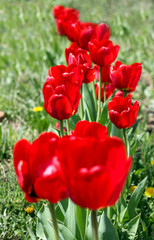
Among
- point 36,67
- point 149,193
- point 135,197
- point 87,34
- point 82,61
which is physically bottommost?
point 149,193

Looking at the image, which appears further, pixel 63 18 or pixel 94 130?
pixel 63 18

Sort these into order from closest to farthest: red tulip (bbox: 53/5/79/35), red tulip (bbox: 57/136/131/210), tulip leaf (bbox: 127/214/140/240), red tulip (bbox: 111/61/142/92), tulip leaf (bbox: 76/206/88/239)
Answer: red tulip (bbox: 57/136/131/210), tulip leaf (bbox: 76/206/88/239), tulip leaf (bbox: 127/214/140/240), red tulip (bbox: 111/61/142/92), red tulip (bbox: 53/5/79/35)

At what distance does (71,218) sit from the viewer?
116 centimetres

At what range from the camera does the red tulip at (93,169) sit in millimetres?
605

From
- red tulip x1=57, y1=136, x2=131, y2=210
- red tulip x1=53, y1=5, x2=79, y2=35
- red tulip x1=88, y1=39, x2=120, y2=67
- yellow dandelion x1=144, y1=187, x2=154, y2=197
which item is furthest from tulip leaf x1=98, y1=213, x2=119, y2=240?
red tulip x1=53, y1=5, x2=79, y2=35

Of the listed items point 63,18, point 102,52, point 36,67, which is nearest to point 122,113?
point 102,52

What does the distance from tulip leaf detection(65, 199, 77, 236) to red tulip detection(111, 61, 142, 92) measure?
1.90ft

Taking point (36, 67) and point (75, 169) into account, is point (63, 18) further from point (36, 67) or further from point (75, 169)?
point (75, 169)

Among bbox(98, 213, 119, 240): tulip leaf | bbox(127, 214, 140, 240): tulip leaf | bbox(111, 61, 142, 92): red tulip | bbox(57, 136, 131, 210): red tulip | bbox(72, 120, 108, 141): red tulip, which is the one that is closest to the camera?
bbox(57, 136, 131, 210): red tulip

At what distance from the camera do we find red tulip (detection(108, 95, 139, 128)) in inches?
46.4

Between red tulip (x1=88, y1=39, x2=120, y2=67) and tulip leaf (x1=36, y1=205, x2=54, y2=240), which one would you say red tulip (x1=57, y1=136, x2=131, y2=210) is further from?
red tulip (x1=88, y1=39, x2=120, y2=67)

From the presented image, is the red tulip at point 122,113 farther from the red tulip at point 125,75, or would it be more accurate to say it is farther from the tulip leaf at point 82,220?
the tulip leaf at point 82,220

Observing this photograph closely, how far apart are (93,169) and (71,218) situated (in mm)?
619

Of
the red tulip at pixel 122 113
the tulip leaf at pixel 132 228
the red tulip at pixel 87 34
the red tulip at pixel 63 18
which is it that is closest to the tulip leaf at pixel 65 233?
the tulip leaf at pixel 132 228
